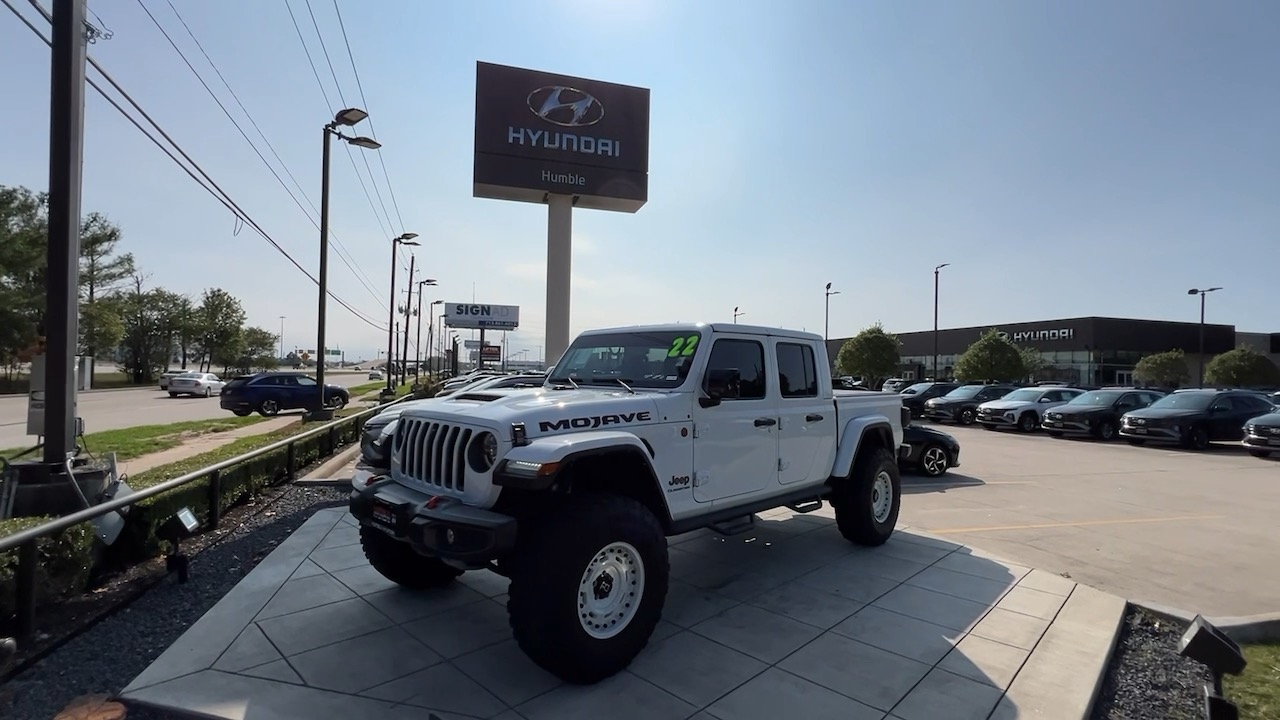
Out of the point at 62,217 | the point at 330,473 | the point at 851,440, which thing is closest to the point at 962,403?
the point at 851,440

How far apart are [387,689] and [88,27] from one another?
7030 mm

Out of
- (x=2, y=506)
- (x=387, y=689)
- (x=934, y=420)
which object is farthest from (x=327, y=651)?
(x=934, y=420)

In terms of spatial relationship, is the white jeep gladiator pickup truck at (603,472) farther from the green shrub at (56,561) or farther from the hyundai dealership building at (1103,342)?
the hyundai dealership building at (1103,342)

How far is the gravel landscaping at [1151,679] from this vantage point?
353cm

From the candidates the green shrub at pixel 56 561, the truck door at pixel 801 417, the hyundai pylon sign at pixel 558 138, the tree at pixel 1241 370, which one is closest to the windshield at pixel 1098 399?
the hyundai pylon sign at pixel 558 138

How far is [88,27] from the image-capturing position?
6.40 metres

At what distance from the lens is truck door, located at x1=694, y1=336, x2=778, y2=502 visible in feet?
14.7

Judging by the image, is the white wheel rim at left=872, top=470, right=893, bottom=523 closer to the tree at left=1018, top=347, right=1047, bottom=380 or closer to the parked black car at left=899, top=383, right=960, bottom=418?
the parked black car at left=899, top=383, right=960, bottom=418

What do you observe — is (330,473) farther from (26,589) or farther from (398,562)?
(26,589)

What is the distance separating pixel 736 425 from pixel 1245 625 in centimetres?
368

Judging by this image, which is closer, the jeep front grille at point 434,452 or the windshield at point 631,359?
the jeep front grille at point 434,452

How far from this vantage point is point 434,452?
3.91 m

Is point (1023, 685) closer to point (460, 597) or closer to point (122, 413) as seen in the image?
point (460, 597)

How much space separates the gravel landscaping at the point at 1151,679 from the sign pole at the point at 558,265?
722 inches
